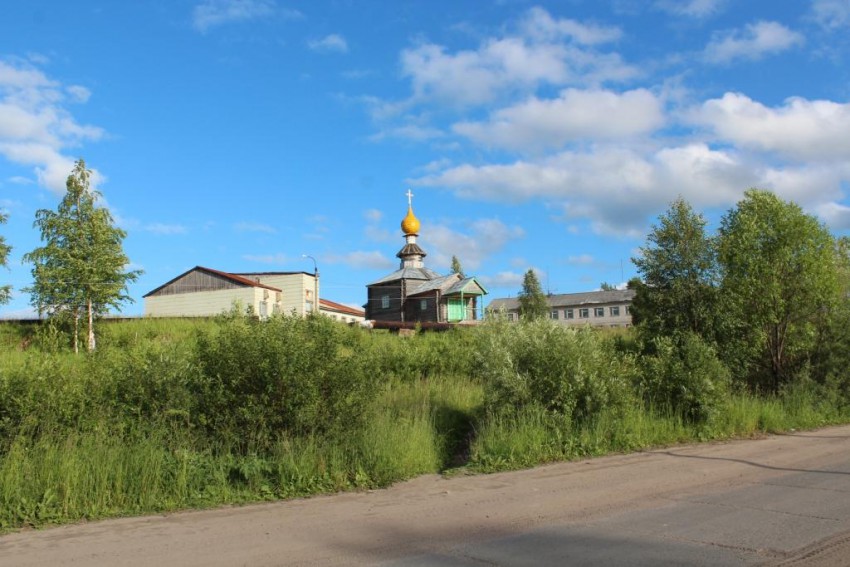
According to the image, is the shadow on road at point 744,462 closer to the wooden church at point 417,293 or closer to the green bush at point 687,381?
the green bush at point 687,381

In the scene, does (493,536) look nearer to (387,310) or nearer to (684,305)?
(684,305)

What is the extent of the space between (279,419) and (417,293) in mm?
45230

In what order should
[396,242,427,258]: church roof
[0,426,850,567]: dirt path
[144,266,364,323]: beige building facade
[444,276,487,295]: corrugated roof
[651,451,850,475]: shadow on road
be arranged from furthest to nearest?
1. [396,242,427,258]: church roof
2. [444,276,487,295]: corrugated roof
3. [144,266,364,323]: beige building facade
4. [651,451,850,475]: shadow on road
5. [0,426,850,567]: dirt path

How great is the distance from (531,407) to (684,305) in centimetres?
894

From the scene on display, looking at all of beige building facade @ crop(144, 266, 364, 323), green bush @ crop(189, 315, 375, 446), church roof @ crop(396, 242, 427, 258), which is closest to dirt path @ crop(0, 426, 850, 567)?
green bush @ crop(189, 315, 375, 446)

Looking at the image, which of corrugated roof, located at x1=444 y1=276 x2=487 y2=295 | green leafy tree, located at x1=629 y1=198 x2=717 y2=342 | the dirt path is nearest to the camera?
the dirt path

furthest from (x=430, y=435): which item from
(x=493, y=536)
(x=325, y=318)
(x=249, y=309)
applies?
(x=493, y=536)

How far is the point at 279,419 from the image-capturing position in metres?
10.0

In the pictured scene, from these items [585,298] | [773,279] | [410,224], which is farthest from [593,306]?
[773,279]

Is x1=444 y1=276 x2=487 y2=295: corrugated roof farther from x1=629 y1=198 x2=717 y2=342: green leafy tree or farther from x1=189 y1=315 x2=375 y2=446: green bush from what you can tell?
x1=189 y1=315 x2=375 y2=446: green bush

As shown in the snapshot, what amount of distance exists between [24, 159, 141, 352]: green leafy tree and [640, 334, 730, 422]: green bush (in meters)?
16.4

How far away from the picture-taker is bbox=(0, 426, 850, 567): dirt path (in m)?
6.11

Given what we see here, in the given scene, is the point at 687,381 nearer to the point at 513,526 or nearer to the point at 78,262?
the point at 513,526

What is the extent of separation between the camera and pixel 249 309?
37.9 feet
